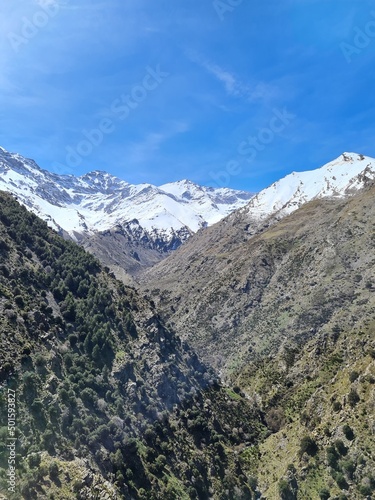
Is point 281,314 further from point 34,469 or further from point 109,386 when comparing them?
point 34,469

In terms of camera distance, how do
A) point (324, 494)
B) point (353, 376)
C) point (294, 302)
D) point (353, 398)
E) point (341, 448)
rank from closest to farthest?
point (324, 494)
point (341, 448)
point (353, 398)
point (353, 376)
point (294, 302)

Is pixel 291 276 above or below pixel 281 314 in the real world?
above

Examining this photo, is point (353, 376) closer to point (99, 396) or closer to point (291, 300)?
point (99, 396)

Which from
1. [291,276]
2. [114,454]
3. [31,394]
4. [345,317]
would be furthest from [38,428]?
[291,276]

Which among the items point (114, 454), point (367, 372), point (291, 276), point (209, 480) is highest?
point (291, 276)

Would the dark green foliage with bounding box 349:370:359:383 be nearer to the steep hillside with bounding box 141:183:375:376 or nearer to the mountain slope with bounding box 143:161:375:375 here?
the steep hillside with bounding box 141:183:375:376

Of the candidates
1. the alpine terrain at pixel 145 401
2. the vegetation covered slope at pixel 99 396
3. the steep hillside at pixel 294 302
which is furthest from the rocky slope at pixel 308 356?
the vegetation covered slope at pixel 99 396

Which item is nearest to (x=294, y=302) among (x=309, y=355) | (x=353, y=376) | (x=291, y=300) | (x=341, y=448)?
(x=291, y=300)

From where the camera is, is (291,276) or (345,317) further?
(291,276)

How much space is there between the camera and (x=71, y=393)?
6744cm

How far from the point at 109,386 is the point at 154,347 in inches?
796

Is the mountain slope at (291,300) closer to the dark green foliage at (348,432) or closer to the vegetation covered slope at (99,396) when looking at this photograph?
the vegetation covered slope at (99,396)

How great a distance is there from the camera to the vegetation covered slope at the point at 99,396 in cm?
5741

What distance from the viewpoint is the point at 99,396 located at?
7338cm
